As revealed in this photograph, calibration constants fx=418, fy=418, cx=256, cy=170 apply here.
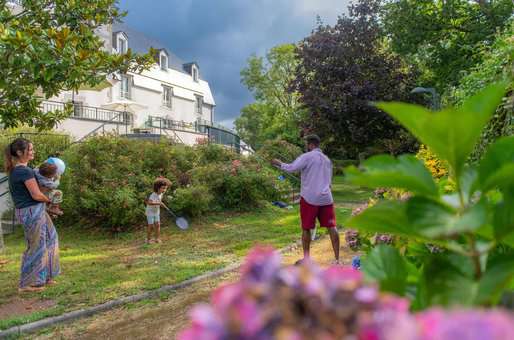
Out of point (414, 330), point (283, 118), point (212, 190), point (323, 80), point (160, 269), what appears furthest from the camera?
point (283, 118)

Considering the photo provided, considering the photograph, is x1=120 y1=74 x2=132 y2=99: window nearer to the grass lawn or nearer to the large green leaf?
the grass lawn

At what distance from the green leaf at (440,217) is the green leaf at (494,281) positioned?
0.10 metres

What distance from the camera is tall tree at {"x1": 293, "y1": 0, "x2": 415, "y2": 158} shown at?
1742 cm

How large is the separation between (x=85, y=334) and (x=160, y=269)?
2.24 meters

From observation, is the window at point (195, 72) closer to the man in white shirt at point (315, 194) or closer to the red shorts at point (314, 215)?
the man in white shirt at point (315, 194)

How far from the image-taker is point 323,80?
18359 mm

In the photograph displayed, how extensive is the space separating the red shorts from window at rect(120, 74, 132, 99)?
93.6 ft

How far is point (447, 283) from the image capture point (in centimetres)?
62

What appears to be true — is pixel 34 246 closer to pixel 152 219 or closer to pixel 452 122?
pixel 152 219

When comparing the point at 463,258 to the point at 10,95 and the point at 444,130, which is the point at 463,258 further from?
the point at 10,95

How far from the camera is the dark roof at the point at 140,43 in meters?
34.8

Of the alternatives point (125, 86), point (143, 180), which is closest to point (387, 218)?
point (143, 180)

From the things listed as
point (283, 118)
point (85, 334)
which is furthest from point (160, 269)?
point (283, 118)

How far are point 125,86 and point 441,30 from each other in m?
23.1
